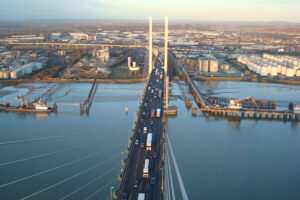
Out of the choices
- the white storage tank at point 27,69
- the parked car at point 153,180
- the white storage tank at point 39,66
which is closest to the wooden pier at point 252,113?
the parked car at point 153,180

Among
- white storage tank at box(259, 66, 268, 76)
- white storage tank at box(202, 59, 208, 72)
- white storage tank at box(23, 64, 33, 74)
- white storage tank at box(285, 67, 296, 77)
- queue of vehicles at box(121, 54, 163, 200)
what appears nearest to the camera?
queue of vehicles at box(121, 54, 163, 200)

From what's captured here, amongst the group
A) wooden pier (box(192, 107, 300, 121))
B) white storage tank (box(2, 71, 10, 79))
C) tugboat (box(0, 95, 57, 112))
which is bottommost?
wooden pier (box(192, 107, 300, 121))

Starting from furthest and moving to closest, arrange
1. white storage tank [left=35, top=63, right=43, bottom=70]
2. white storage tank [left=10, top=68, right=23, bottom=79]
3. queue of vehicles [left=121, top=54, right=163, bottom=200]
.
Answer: white storage tank [left=35, top=63, right=43, bottom=70] → white storage tank [left=10, top=68, right=23, bottom=79] → queue of vehicles [left=121, top=54, right=163, bottom=200]

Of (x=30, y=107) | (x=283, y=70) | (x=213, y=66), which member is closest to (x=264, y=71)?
(x=283, y=70)

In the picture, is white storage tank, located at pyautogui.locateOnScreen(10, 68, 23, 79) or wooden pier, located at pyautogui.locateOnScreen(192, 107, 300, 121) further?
white storage tank, located at pyautogui.locateOnScreen(10, 68, 23, 79)

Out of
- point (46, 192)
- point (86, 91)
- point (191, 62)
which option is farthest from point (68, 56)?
point (46, 192)

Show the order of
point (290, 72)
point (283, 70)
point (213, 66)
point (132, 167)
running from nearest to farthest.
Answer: point (132, 167), point (290, 72), point (283, 70), point (213, 66)

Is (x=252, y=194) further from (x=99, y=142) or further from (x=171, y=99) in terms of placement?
(x=171, y=99)

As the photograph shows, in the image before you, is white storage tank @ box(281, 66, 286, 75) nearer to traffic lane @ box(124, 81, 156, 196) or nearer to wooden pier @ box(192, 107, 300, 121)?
wooden pier @ box(192, 107, 300, 121)

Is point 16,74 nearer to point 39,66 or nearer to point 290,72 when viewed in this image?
point 39,66

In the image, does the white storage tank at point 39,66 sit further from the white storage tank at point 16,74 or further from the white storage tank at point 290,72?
the white storage tank at point 290,72

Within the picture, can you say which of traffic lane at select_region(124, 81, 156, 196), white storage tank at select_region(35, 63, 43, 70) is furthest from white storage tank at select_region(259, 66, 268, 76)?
white storage tank at select_region(35, 63, 43, 70)

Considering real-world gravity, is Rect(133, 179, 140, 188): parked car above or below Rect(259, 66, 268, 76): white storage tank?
below
